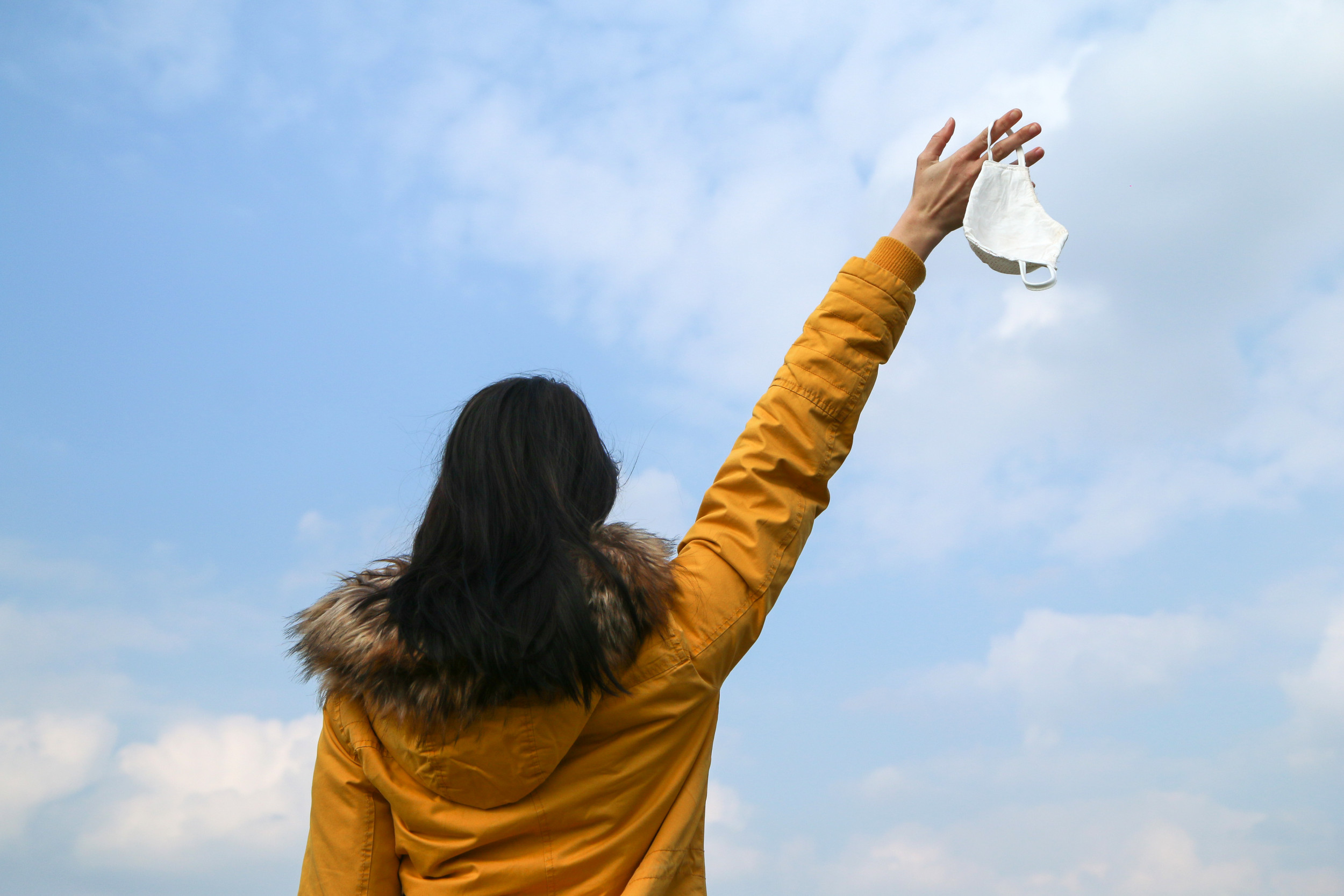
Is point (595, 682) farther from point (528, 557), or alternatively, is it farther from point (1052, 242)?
point (1052, 242)

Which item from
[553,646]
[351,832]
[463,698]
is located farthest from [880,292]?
[351,832]

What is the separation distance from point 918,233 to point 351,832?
2380mm

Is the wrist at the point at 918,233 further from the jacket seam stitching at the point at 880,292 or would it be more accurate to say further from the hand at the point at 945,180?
the jacket seam stitching at the point at 880,292

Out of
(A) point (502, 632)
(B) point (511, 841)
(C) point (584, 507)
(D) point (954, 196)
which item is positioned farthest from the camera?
(D) point (954, 196)

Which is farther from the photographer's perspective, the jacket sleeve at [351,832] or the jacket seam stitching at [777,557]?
the jacket sleeve at [351,832]

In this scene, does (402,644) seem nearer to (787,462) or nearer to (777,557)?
(777,557)

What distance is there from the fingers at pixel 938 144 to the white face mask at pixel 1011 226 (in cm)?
15

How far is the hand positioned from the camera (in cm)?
317

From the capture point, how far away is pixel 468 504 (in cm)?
261

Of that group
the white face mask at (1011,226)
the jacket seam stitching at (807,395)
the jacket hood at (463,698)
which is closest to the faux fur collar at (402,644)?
the jacket hood at (463,698)

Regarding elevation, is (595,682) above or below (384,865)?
above

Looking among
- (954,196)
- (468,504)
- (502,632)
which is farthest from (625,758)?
(954,196)

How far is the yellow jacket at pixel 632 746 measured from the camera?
2477 mm

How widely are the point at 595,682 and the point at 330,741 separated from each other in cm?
88
